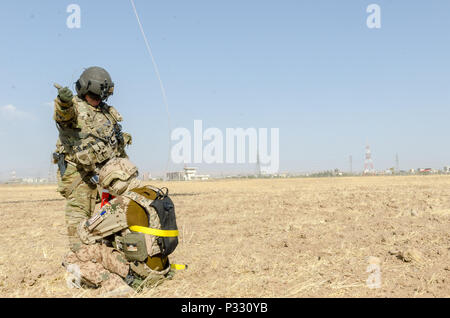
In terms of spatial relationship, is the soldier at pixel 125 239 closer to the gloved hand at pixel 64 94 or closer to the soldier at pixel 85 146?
the gloved hand at pixel 64 94

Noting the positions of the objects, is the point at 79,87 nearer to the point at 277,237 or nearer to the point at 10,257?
the point at 10,257

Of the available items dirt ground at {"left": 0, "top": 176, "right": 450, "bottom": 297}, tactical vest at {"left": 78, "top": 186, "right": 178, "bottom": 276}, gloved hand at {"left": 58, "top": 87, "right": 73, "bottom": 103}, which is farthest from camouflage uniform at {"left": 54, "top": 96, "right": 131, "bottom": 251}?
tactical vest at {"left": 78, "top": 186, "right": 178, "bottom": 276}

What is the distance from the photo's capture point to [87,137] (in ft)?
17.9

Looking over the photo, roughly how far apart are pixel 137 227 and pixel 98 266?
0.67 metres

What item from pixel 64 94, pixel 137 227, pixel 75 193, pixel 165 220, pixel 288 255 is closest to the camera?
pixel 137 227

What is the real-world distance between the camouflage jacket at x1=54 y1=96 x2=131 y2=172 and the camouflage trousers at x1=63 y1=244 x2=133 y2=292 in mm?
1453

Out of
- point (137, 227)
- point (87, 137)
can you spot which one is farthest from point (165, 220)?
point (87, 137)

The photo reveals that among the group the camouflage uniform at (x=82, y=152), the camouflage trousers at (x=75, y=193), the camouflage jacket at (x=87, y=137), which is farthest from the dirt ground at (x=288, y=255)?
the camouflage jacket at (x=87, y=137)

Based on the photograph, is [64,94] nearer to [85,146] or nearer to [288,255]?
[85,146]

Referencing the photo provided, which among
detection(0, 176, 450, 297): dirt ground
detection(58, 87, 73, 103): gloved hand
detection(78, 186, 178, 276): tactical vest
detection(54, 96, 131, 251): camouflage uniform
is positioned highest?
detection(58, 87, 73, 103): gloved hand

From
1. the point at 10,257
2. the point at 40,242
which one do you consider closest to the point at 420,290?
the point at 10,257

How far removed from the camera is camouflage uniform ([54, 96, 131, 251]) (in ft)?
17.7

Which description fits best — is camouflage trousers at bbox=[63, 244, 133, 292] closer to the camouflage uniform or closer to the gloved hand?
the camouflage uniform
